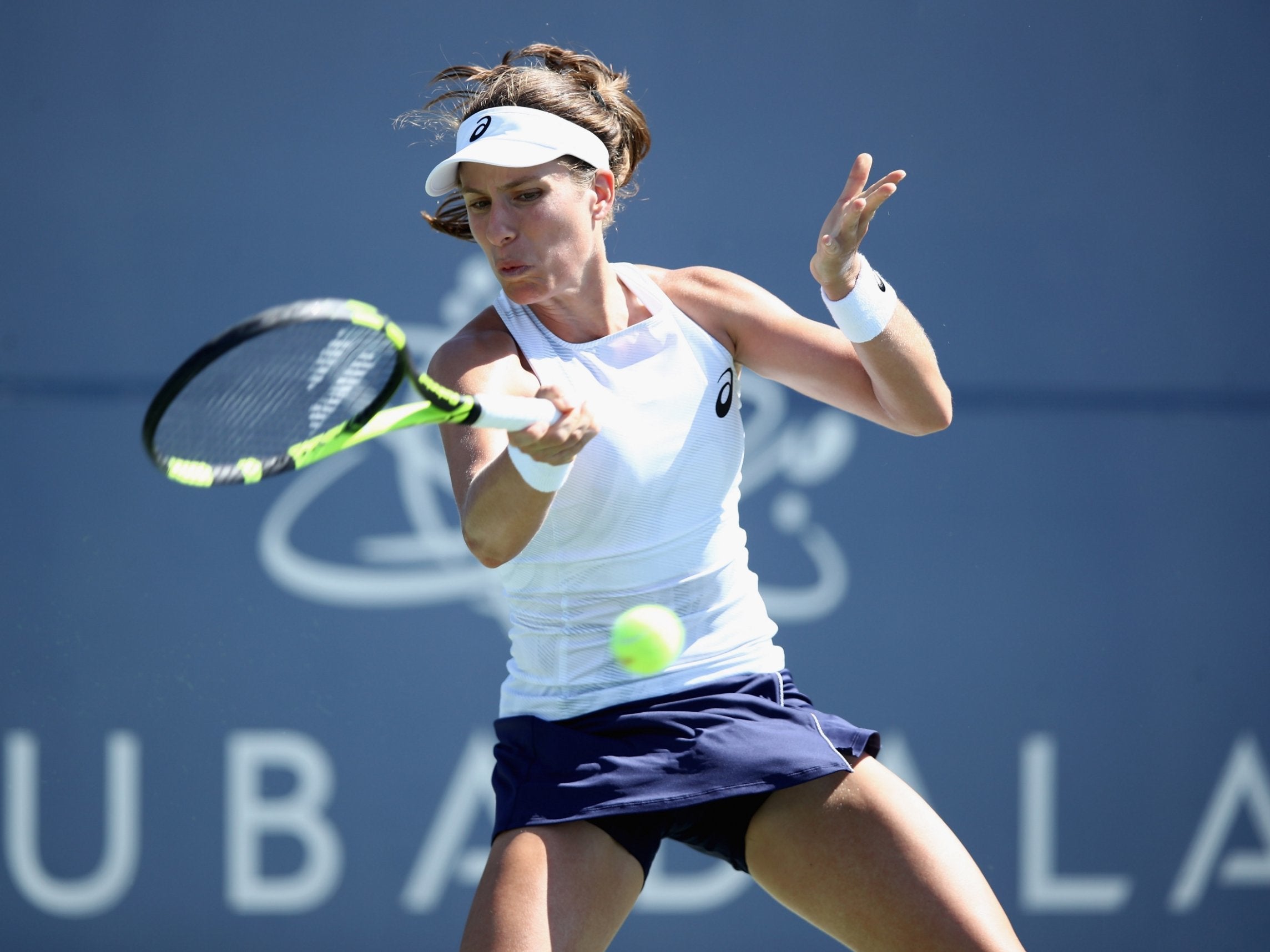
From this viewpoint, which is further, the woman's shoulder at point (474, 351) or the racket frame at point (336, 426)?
the woman's shoulder at point (474, 351)

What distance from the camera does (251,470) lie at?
6.01 ft

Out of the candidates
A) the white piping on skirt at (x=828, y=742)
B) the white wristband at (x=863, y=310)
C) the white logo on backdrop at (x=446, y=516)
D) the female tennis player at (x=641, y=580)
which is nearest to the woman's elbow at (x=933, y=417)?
the female tennis player at (x=641, y=580)

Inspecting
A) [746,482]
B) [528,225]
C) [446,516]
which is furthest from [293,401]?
[746,482]

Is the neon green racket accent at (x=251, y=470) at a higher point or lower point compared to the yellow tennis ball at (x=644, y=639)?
higher

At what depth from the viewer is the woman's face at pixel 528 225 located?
2.17 metres

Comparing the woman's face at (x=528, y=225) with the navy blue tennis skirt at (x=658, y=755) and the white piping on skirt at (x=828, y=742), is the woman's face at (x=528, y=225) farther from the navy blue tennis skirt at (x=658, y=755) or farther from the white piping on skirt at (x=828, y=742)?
the white piping on skirt at (x=828, y=742)

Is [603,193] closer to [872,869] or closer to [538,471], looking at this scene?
[538,471]

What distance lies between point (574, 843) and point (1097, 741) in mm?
2246

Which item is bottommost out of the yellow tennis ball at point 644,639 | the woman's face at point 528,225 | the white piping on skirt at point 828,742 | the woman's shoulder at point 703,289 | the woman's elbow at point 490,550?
the white piping on skirt at point 828,742

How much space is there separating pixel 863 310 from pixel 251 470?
3.02 ft

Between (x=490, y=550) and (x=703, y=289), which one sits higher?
(x=703, y=289)

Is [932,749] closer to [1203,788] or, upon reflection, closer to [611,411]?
[1203,788]

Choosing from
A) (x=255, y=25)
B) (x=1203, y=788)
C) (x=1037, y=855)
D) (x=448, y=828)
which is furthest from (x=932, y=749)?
(x=255, y=25)

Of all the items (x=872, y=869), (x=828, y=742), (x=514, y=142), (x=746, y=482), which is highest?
(x=514, y=142)
